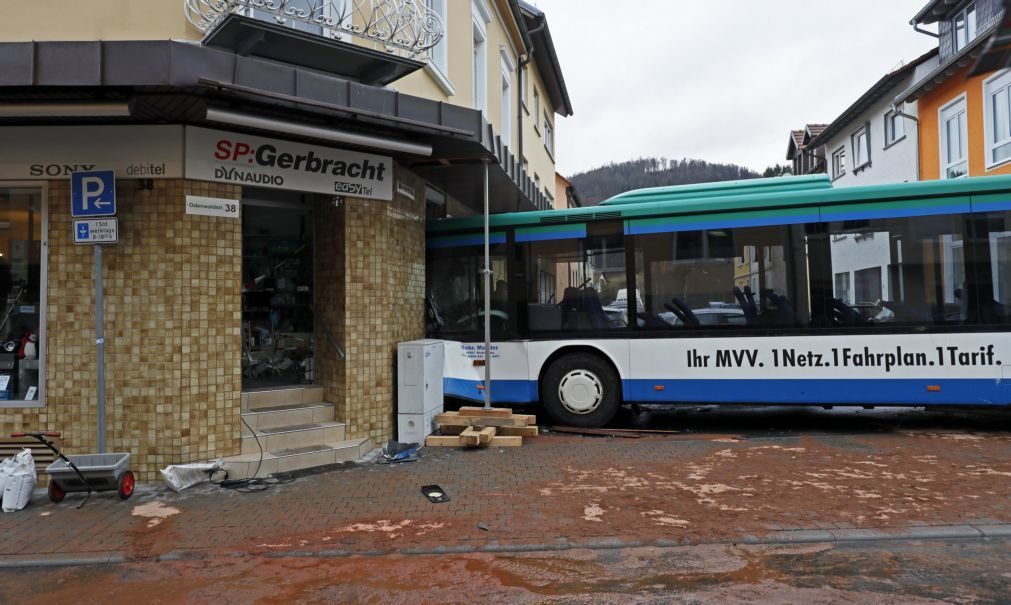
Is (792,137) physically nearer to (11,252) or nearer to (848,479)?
(848,479)

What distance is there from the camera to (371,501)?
6.02m

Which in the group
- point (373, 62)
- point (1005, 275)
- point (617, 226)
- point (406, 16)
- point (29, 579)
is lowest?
point (29, 579)

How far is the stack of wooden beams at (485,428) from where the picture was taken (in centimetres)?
820

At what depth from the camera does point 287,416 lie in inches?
302

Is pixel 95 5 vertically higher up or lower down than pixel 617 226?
higher up

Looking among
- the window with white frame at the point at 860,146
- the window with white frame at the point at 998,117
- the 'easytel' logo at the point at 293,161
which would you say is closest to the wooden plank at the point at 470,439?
the 'easytel' logo at the point at 293,161

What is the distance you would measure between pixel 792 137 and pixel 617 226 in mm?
33169

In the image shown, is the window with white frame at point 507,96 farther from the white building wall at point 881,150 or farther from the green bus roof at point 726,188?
the white building wall at point 881,150

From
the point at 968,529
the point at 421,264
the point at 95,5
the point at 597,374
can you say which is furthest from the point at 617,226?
the point at 95,5

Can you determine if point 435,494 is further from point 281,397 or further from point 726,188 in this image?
point 726,188

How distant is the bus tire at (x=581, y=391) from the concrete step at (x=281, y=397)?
2926mm

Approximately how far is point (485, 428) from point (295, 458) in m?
2.30

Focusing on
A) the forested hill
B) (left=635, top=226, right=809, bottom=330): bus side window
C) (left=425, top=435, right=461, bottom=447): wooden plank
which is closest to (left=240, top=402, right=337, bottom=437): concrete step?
(left=425, top=435, right=461, bottom=447): wooden plank

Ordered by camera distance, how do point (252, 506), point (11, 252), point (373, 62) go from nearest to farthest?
1. point (252, 506)
2. point (11, 252)
3. point (373, 62)
